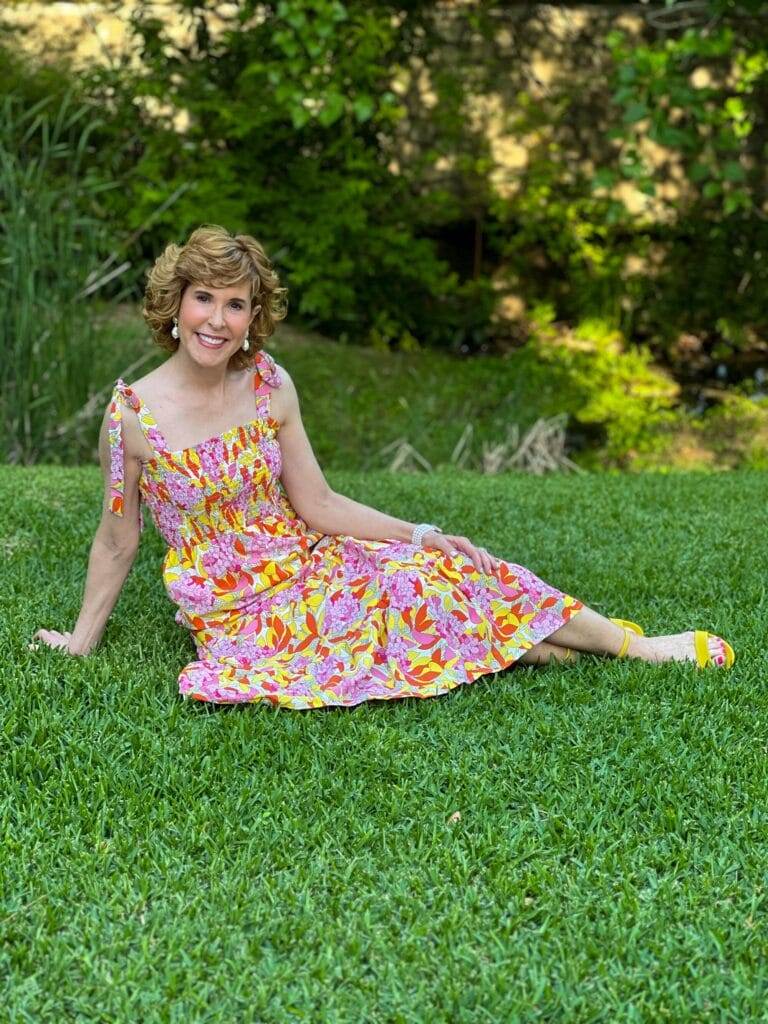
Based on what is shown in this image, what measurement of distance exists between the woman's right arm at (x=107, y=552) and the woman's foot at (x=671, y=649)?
4.30 ft

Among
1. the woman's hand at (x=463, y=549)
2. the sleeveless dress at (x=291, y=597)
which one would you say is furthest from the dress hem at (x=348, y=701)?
the woman's hand at (x=463, y=549)

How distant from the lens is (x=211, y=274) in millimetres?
2828

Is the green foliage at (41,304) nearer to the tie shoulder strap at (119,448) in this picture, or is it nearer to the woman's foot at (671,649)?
the tie shoulder strap at (119,448)

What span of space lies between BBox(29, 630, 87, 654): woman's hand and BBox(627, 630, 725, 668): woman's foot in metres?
1.42

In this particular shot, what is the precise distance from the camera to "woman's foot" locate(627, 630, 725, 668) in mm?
3137

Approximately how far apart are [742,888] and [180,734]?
4.03 ft

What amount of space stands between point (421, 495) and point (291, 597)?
206 cm

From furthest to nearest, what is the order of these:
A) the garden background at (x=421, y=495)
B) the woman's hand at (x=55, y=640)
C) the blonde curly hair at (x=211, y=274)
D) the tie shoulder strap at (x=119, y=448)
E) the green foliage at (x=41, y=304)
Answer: the green foliage at (x=41, y=304), the woman's hand at (x=55, y=640), the tie shoulder strap at (x=119, y=448), the blonde curly hair at (x=211, y=274), the garden background at (x=421, y=495)

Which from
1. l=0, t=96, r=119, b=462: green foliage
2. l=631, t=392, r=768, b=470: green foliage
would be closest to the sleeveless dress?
l=0, t=96, r=119, b=462: green foliage

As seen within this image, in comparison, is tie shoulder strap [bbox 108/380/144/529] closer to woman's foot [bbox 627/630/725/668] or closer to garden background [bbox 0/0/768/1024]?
garden background [bbox 0/0/768/1024]

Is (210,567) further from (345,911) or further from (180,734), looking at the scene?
(345,911)

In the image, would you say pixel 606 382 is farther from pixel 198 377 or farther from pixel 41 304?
pixel 198 377

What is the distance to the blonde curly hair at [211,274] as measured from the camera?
9.29 feet

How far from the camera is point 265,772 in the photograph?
255 cm
